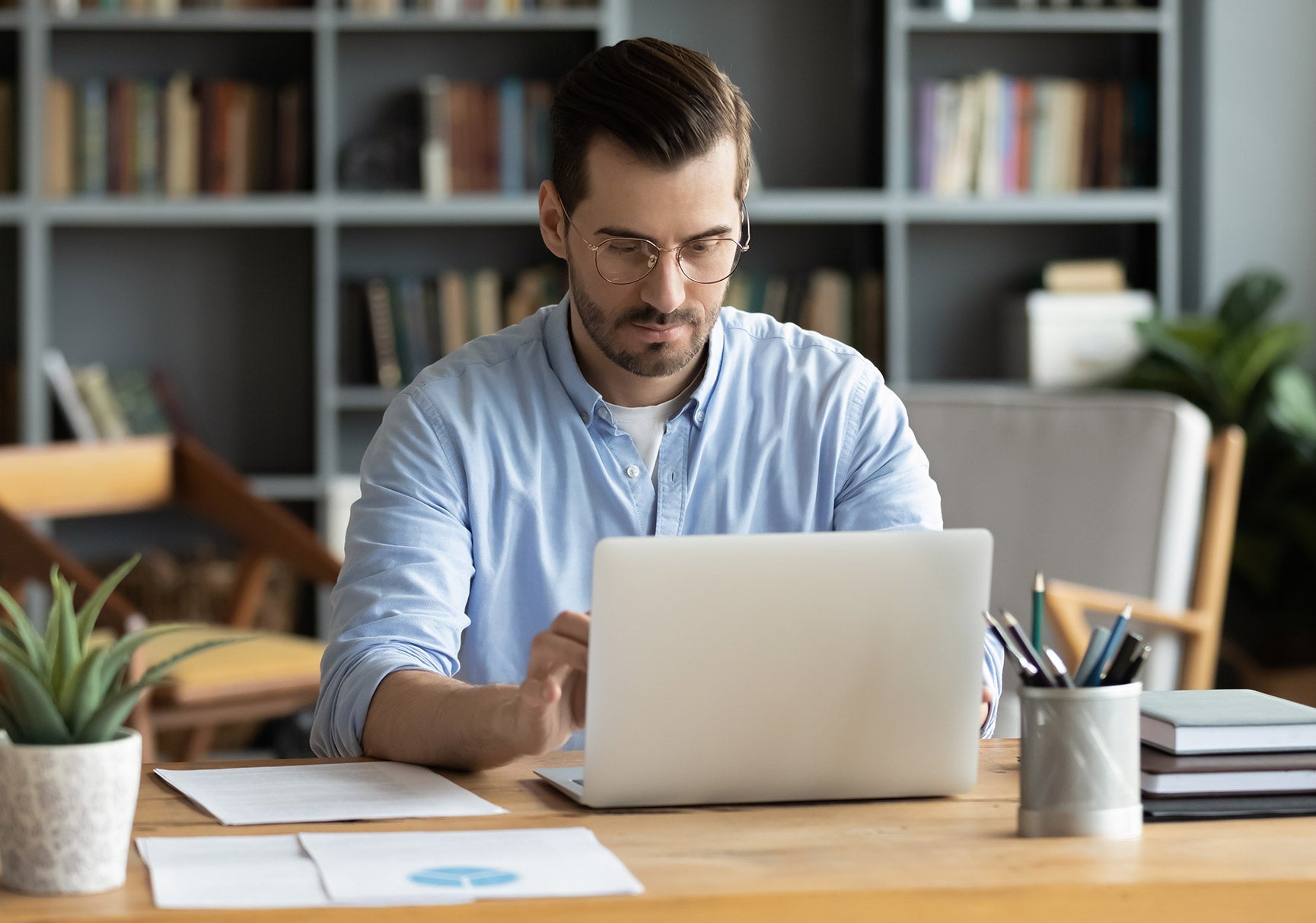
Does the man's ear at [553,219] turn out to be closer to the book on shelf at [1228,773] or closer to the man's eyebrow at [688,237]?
the man's eyebrow at [688,237]

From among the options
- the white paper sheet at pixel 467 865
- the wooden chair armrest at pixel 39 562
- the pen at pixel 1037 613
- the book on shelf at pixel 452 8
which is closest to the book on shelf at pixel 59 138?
the book on shelf at pixel 452 8

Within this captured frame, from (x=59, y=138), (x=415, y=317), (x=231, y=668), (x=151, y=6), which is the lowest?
(x=231, y=668)

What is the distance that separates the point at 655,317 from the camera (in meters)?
1.56

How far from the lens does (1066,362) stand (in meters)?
3.87

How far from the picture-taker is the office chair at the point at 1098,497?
8.97 ft

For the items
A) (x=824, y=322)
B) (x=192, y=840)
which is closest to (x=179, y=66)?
(x=824, y=322)

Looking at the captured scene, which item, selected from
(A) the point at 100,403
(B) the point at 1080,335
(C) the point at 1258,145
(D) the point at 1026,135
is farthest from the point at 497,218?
(C) the point at 1258,145

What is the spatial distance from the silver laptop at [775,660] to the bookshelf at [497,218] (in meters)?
2.83

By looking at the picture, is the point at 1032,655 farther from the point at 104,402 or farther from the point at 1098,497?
the point at 104,402

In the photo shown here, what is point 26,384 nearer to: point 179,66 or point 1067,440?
point 179,66

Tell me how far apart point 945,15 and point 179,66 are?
1919 millimetres

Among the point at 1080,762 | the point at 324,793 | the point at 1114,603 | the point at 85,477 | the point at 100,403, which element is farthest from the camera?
the point at 100,403

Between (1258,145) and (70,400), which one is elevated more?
(1258,145)

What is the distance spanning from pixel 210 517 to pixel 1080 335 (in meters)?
2.10
